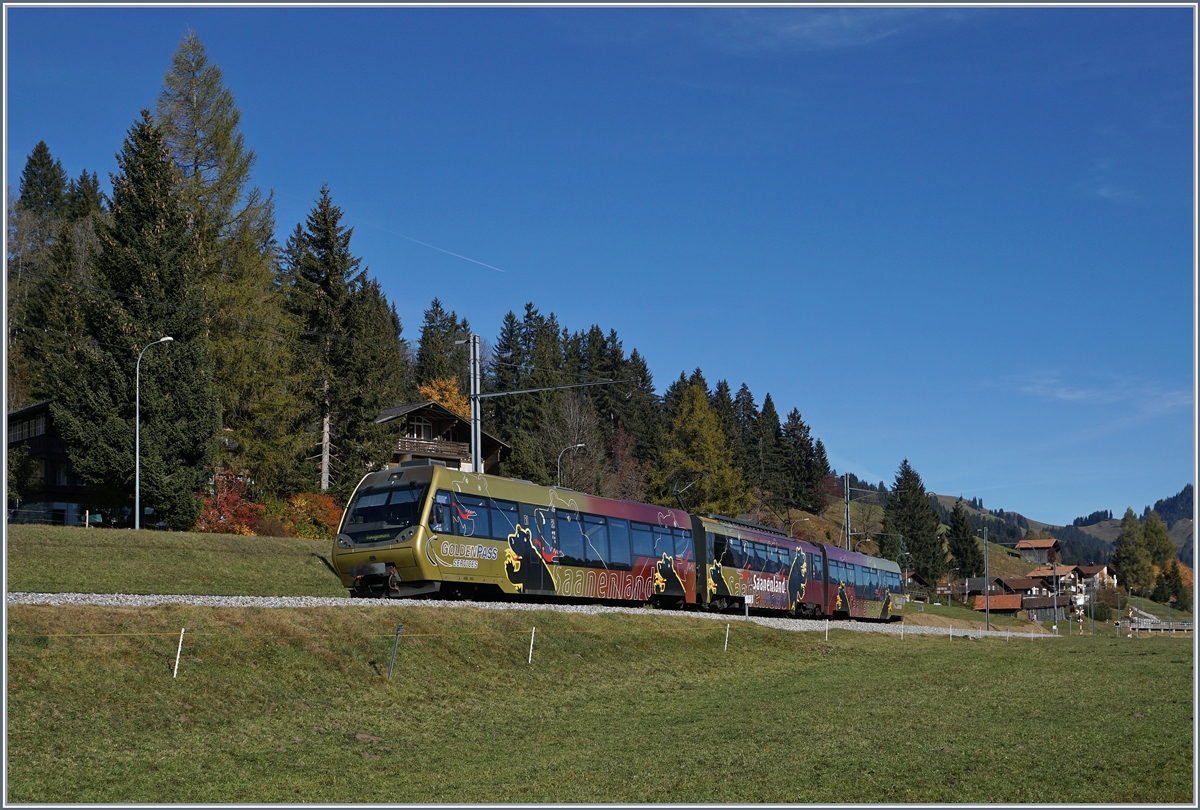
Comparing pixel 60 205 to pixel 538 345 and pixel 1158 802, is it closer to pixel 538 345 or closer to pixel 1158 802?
pixel 538 345

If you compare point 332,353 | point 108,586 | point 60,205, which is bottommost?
point 108,586

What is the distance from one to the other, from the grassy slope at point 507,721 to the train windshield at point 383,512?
8.10 feet

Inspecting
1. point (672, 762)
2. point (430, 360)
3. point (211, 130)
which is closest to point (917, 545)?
point (430, 360)

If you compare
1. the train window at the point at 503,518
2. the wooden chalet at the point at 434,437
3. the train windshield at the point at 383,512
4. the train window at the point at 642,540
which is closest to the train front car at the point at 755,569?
the train window at the point at 642,540

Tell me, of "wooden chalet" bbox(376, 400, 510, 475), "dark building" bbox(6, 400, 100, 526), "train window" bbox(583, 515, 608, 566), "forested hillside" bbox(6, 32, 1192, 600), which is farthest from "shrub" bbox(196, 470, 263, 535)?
"train window" bbox(583, 515, 608, 566)

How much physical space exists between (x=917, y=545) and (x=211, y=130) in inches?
4365

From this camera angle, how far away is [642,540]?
34.5 meters

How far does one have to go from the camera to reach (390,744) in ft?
50.9

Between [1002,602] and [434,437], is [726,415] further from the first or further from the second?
[434,437]

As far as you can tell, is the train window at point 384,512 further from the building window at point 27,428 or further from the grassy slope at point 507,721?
the building window at point 27,428

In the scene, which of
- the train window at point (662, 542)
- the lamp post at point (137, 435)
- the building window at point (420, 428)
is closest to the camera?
the train window at point (662, 542)

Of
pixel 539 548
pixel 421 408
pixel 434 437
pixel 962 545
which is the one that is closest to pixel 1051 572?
pixel 962 545

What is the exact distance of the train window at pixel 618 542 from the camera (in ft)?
108

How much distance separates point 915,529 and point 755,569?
108 metres
